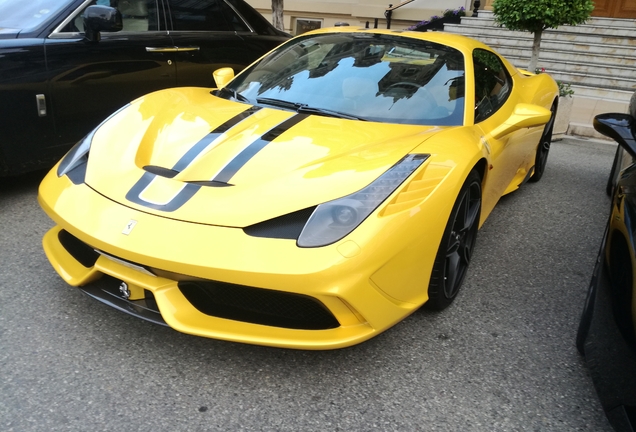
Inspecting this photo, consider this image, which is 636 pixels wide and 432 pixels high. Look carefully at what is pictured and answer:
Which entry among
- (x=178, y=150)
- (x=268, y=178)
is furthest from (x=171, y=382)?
(x=178, y=150)

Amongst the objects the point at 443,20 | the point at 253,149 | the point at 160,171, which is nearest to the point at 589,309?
the point at 253,149

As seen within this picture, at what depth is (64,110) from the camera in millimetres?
3773

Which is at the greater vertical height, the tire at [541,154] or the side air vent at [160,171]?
the side air vent at [160,171]

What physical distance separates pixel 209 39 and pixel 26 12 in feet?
4.71

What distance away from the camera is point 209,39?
A: 15.8ft

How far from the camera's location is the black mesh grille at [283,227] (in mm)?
2004

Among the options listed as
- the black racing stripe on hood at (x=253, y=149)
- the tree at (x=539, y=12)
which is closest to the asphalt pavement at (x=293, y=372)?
the black racing stripe on hood at (x=253, y=149)

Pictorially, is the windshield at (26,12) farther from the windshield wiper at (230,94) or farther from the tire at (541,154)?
the tire at (541,154)

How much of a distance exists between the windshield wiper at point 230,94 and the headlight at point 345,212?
1.27 meters

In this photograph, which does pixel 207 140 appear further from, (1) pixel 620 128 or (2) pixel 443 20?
(2) pixel 443 20

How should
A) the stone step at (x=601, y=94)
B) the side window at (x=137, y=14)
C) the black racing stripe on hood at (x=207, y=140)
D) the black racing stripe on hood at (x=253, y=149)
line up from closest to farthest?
the black racing stripe on hood at (x=253, y=149) → the black racing stripe on hood at (x=207, y=140) → the side window at (x=137, y=14) → the stone step at (x=601, y=94)

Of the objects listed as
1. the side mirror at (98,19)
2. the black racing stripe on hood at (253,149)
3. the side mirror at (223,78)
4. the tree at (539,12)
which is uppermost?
the tree at (539,12)

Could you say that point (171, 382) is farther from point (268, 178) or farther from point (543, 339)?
point (543, 339)

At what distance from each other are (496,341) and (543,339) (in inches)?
8.9
